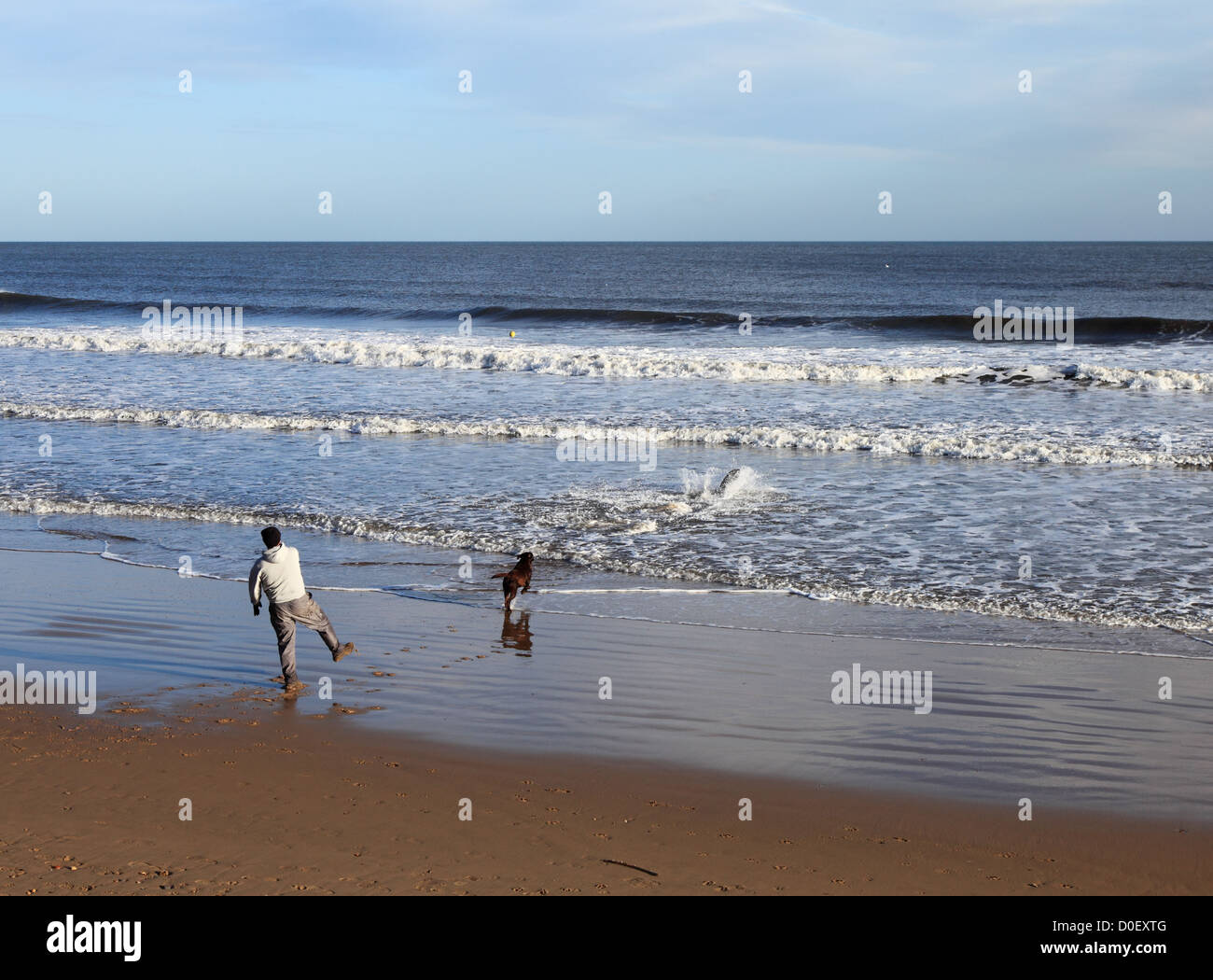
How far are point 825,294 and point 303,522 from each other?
4921cm

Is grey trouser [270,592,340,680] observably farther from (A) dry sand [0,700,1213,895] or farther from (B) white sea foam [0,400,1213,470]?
(B) white sea foam [0,400,1213,470]

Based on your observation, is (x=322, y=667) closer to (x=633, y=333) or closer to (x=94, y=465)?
(x=94, y=465)

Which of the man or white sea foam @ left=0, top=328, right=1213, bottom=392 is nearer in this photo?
the man

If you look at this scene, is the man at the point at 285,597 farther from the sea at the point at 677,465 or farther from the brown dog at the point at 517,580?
the sea at the point at 677,465

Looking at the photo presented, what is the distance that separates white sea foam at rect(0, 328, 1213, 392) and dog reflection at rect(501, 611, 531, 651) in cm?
1833

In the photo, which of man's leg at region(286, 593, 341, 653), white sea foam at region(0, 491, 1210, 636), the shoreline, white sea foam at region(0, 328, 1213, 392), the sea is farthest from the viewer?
white sea foam at region(0, 328, 1213, 392)

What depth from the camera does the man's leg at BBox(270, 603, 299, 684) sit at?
796 cm

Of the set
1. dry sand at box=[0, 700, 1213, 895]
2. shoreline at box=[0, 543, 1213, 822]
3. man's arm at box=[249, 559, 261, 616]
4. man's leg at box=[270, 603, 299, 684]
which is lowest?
dry sand at box=[0, 700, 1213, 895]

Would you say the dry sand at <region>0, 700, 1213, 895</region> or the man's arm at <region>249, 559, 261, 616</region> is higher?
the man's arm at <region>249, 559, 261, 616</region>

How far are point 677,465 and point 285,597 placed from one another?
9769mm

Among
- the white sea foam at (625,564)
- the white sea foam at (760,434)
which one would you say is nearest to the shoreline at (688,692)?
the white sea foam at (625,564)

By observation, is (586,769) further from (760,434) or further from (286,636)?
(760,434)

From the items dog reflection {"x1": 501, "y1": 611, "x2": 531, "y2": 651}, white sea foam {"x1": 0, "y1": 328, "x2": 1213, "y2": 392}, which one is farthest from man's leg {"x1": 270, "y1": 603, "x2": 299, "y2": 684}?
white sea foam {"x1": 0, "y1": 328, "x2": 1213, "y2": 392}

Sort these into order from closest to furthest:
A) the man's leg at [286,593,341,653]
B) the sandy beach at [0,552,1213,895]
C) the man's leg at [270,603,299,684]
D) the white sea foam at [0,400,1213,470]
Answer: the sandy beach at [0,552,1213,895]
the man's leg at [270,603,299,684]
the man's leg at [286,593,341,653]
the white sea foam at [0,400,1213,470]
